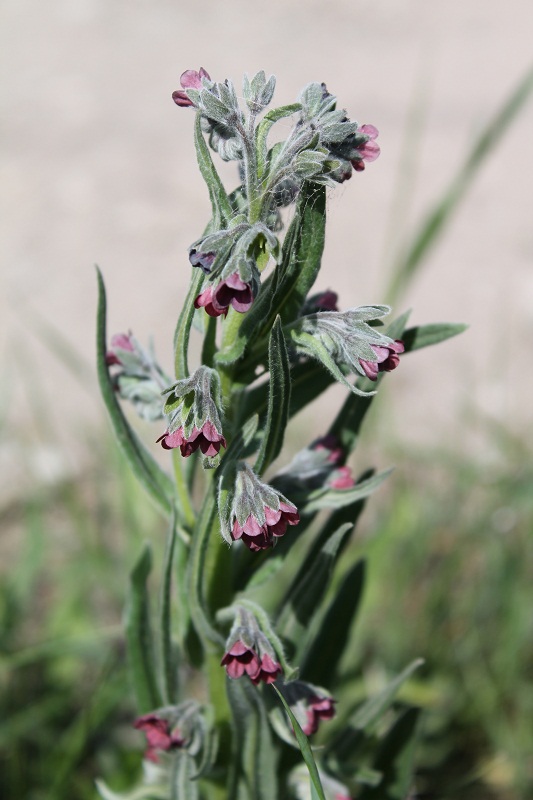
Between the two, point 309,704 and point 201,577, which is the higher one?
point 201,577

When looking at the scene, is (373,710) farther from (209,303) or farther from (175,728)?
(209,303)

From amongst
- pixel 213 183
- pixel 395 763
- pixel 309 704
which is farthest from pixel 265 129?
pixel 395 763

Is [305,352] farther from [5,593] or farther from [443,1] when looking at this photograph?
[443,1]

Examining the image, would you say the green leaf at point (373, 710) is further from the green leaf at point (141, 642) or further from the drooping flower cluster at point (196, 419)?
the drooping flower cluster at point (196, 419)

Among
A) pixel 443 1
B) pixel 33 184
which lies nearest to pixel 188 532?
pixel 33 184

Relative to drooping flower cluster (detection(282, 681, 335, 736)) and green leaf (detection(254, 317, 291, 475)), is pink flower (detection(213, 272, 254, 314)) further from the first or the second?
drooping flower cluster (detection(282, 681, 335, 736))

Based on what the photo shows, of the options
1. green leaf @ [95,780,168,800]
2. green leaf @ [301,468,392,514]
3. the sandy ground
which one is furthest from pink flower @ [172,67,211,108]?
the sandy ground
